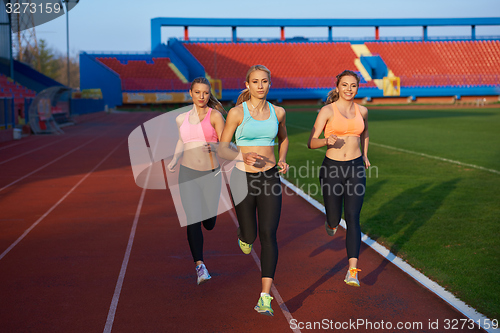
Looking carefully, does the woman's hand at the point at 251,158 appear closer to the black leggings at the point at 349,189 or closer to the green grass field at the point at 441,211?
the black leggings at the point at 349,189

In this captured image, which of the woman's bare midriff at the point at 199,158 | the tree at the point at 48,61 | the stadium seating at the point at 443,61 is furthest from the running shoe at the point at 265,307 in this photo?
the tree at the point at 48,61

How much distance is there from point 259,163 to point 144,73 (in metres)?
53.5

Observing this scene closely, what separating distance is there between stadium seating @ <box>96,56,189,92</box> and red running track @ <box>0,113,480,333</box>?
45.3m

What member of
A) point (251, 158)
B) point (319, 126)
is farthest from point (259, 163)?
point (319, 126)

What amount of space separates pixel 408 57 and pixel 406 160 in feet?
170

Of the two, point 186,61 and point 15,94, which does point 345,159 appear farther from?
point 186,61

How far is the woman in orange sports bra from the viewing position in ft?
16.0

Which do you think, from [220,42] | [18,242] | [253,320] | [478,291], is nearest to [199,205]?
[253,320]

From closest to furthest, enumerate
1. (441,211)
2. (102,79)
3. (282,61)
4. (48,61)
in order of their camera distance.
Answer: (441,211) → (102,79) → (282,61) → (48,61)

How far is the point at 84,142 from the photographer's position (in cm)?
2116

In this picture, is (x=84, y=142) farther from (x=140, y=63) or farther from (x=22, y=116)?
(x=140, y=63)

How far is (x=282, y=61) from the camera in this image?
59844 mm

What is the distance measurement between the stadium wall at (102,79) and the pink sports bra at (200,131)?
162ft

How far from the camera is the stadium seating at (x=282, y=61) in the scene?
186 feet
